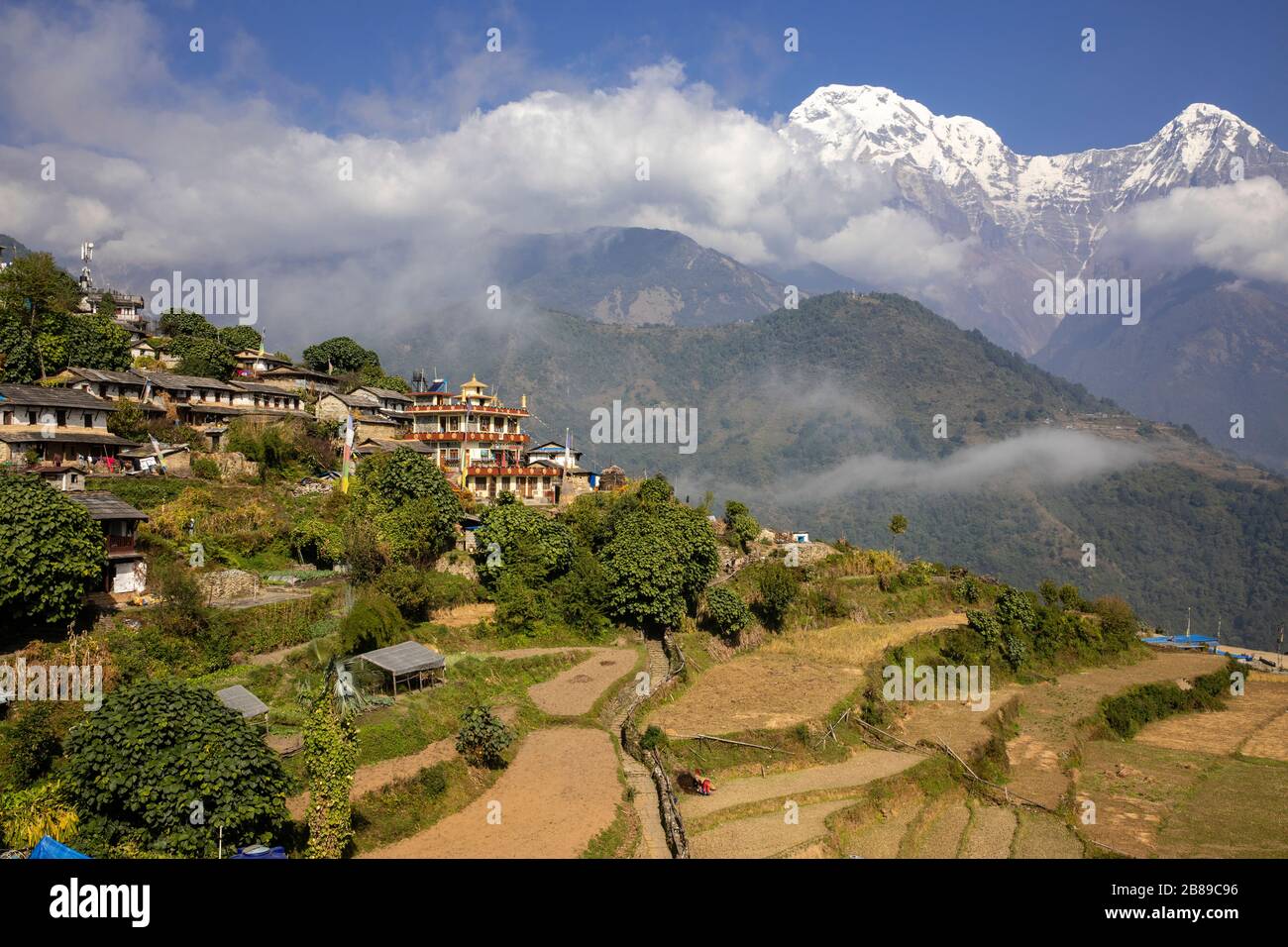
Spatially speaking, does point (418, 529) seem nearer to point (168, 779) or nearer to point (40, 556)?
point (40, 556)

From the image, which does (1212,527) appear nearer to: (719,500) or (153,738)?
(719,500)

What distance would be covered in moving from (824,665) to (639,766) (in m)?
18.3

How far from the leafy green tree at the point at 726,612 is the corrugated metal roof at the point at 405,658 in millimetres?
17904

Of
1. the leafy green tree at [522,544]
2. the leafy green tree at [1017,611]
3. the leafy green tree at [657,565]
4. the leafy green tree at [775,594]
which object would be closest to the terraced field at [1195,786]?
the leafy green tree at [1017,611]

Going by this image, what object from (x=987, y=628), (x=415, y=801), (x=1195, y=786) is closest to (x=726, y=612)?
(x=987, y=628)

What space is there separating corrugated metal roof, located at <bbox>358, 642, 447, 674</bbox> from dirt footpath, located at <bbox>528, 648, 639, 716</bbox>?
5.17 m

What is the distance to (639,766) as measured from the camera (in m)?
30.5

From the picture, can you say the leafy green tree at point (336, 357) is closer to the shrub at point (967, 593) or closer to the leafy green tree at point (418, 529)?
the leafy green tree at point (418, 529)

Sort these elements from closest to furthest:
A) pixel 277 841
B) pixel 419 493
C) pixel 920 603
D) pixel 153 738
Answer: pixel 153 738, pixel 277 841, pixel 419 493, pixel 920 603

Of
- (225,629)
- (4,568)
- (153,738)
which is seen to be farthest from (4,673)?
(153,738)

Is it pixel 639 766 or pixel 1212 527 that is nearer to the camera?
pixel 639 766

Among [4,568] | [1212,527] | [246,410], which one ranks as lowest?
[1212,527]

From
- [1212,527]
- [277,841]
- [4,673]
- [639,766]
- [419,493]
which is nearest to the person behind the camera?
[277,841]
